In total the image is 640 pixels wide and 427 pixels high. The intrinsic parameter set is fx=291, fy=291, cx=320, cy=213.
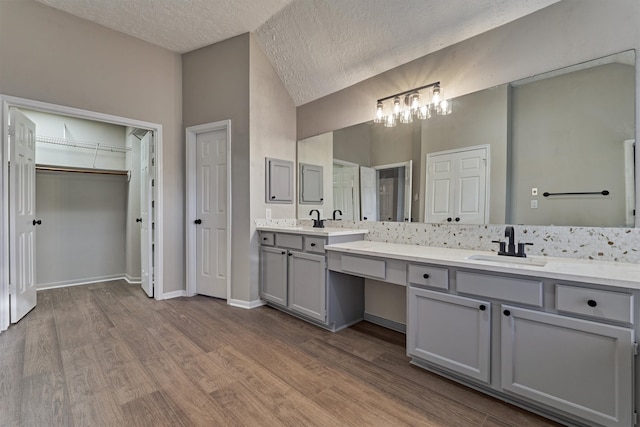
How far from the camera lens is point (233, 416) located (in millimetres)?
1538

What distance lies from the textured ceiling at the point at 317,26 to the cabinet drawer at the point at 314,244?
5.52 feet

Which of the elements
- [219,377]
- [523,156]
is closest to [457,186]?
[523,156]

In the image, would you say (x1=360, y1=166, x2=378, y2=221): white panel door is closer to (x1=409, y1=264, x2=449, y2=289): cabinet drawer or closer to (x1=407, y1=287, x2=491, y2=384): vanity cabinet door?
(x1=409, y1=264, x2=449, y2=289): cabinet drawer

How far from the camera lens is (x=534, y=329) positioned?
1499 mm

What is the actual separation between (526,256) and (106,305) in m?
4.06

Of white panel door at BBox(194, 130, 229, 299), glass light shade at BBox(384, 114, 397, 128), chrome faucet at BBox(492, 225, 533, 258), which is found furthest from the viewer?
white panel door at BBox(194, 130, 229, 299)

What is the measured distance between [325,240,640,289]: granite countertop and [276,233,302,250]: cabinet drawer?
74 cm

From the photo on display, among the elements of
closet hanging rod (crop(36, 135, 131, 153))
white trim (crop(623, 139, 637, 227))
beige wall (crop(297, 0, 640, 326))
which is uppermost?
beige wall (crop(297, 0, 640, 326))

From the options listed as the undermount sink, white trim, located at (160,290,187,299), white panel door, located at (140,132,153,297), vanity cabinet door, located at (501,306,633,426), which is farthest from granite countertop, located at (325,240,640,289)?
white panel door, located at (140,132,153,297)

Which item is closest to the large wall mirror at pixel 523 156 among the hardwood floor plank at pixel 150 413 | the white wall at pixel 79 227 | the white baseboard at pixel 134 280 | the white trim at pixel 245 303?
the white trim at pixel 245 303

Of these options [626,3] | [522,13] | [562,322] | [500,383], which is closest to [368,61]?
[522,13]

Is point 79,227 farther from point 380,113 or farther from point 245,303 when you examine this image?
point 380,113

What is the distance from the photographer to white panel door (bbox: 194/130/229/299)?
11.4 ft

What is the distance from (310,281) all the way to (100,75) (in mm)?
3117
